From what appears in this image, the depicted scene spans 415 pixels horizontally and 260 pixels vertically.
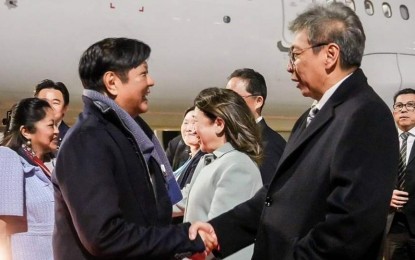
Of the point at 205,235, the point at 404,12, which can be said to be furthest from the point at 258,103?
the point at 404,12

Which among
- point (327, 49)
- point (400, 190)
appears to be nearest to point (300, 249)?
point (327, 49)

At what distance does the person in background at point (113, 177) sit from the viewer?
1.79m

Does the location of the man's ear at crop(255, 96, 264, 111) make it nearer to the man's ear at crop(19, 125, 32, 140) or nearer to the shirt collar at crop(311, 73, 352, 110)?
the man's ear at crop(19, 125, 32, 140)

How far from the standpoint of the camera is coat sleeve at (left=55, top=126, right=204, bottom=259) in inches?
69.9

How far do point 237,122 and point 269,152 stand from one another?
72cm

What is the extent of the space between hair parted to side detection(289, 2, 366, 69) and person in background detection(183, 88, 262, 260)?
787mm

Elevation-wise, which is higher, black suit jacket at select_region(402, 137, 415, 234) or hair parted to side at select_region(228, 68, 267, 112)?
hair parted to side at select_region(228, 68, 267, 112)

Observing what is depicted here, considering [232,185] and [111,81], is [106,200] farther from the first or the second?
[232,185]

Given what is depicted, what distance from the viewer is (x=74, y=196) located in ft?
5.88

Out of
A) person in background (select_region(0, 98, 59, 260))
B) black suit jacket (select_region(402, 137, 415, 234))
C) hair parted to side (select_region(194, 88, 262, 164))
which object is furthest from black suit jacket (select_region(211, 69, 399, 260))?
black suit jacket (select_region(402, 137, 415, 234))

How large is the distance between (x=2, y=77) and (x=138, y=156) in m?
3.07

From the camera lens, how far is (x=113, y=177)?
183cm

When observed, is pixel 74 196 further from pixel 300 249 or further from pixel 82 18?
pixel 82 18

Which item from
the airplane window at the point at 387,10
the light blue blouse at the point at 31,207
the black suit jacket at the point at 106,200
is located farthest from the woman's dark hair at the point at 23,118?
the airplane window at the point at 387,10
